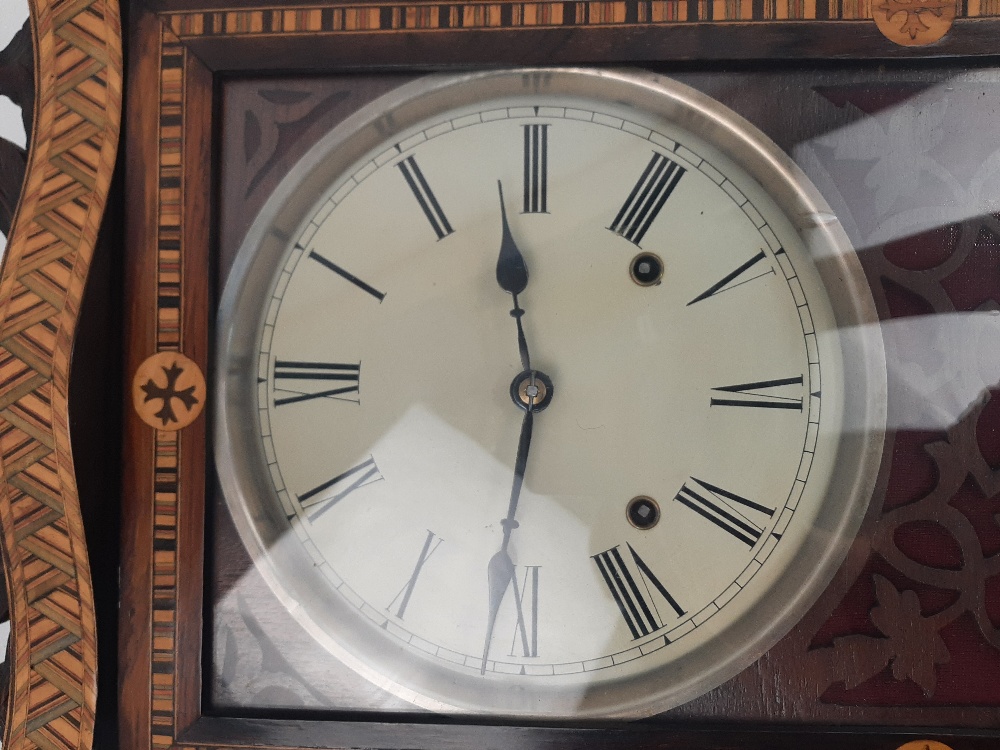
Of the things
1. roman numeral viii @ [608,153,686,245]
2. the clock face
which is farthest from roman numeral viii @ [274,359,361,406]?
roman numeral viii @ [608,153,686,245]

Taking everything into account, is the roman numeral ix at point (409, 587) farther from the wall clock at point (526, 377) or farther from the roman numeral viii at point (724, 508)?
the roman numeral viii at point (724, 508)

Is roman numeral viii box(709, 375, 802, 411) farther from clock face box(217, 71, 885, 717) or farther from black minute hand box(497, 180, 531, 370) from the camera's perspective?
black minute hand box(497, 180, 531, 370)

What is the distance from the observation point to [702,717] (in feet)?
2.48

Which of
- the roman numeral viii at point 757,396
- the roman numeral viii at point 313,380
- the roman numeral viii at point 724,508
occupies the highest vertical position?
the roman numeral viii at point 313,380

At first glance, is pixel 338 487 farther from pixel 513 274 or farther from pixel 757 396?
pixel 757 396

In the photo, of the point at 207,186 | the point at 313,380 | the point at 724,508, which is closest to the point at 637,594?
the point at 724,508

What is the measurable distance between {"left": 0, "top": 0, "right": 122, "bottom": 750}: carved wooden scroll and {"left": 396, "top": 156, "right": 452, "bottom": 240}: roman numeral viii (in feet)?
0.88

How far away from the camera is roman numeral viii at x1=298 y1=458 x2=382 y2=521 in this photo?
802 millimetres

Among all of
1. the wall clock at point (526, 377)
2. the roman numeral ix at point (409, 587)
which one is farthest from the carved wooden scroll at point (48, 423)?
the roman numeral ix at point (409, 587)

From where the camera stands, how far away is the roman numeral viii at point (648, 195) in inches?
31.2

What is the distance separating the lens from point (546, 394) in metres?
0.79

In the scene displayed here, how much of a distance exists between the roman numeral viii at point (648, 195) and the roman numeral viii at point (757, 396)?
0.51 feet

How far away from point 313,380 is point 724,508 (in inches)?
15.1

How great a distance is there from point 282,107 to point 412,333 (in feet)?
0.77
